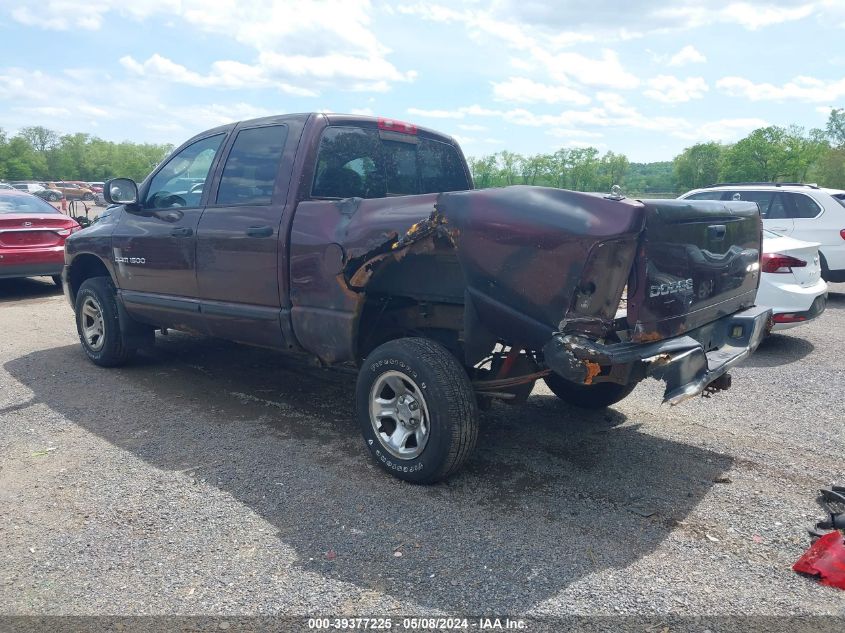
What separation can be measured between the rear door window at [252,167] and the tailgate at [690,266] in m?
2.57

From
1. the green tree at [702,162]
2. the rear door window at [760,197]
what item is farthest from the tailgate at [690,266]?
the green tree at [702,162]

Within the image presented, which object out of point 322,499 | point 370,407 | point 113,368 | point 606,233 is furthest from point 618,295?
point 113,368

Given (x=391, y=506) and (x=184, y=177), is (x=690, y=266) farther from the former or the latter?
(x=184, y=177)

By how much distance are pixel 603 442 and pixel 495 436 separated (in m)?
0.72

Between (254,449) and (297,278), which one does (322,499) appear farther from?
(297,278)

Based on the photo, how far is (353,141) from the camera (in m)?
4.71

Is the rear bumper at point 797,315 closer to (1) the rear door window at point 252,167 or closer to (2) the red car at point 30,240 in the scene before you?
(1) the rear door window at point 252,167

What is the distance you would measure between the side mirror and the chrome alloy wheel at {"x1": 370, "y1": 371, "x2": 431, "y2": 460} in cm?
313

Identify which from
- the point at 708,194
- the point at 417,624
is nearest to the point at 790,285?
the point at 708,194

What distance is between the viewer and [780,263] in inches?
265

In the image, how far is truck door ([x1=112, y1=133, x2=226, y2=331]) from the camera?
5180mm

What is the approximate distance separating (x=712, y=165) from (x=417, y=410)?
115 feet

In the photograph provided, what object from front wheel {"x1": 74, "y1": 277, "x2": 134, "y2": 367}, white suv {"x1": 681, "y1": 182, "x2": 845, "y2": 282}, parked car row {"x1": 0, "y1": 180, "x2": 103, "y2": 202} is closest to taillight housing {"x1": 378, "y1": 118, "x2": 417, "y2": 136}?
front wheel {"x1": 74, "y1": 277, "x2": 134, "y2": 367}

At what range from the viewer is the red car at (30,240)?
10.1m
